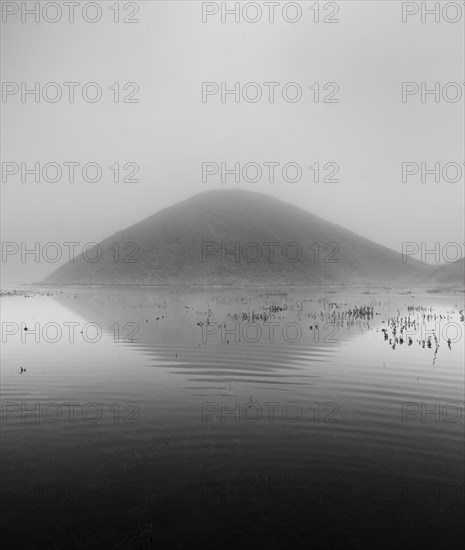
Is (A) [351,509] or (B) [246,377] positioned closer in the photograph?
(A) [351,509]

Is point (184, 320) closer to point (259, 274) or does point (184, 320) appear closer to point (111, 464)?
point (111, 464)

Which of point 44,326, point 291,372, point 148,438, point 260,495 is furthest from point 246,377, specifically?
point 44,326

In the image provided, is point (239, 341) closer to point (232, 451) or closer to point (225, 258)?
point (232, 451)

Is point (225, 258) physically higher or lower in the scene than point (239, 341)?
higher

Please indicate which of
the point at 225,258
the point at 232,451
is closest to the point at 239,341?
the point at 232,451

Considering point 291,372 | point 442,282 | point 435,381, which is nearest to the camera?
point 435,381

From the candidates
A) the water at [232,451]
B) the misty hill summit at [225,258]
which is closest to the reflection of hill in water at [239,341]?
the water at [232,451]

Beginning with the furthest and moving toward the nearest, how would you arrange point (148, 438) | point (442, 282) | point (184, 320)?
point (442, 282)
point (184, 320)
point (148, 438)
